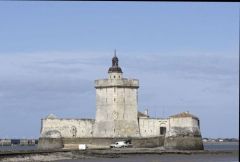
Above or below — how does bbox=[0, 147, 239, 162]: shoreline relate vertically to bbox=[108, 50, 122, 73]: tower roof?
below

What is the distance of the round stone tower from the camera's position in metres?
57.4

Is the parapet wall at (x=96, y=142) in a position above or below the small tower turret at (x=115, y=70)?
below

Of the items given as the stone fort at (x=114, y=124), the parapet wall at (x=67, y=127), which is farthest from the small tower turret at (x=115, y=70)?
the parapet wall at (x=67, y=127)

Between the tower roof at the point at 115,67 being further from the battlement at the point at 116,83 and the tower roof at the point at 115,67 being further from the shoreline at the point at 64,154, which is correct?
the shoreline at the point at 64,154

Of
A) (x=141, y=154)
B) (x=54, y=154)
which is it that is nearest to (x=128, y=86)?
(x=141, y=154)

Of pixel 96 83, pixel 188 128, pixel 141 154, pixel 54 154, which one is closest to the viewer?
pixel 54 154

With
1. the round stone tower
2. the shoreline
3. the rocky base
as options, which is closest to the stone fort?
the round stone tower

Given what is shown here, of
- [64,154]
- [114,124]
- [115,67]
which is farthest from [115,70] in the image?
[64,154]

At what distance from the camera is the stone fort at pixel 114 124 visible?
57.4m

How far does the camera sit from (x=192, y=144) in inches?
2169

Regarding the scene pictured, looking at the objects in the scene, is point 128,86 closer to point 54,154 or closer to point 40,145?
point 40,145

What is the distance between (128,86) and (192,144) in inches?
293

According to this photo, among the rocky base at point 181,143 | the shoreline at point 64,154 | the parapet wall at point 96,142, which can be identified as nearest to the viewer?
the shoreline at point 64,154

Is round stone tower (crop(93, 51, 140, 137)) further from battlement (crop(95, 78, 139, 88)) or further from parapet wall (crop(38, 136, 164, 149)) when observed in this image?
parapet wall (crop(38, 136, 164, 149))
